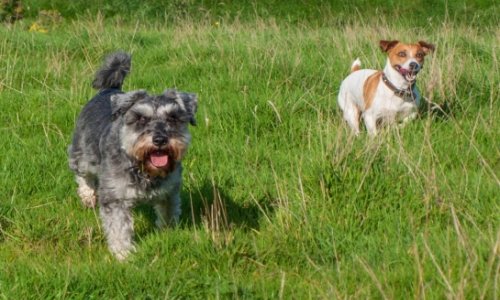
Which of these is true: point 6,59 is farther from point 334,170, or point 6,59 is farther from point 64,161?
point 334,170

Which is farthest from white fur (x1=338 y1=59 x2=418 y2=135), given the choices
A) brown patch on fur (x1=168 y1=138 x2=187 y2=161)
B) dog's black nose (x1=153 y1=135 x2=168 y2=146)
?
dog's black nose (x1=153 y1=135 x2=168 y2=146)

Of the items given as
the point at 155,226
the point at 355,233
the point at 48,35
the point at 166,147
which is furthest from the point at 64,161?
the point at 48,35

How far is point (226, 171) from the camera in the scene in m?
6.92

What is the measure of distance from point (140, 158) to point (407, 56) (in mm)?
4974

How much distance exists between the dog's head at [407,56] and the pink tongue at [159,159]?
4.47 meters

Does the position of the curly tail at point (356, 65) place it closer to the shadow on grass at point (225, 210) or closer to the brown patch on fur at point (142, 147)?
the shadow on grass at point (225, 210)

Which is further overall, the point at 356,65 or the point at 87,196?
the point at 356,65

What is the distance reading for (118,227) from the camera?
5.68 meters

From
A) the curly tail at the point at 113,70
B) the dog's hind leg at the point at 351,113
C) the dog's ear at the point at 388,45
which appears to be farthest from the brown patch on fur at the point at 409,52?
the curly tail at the point at 113,70

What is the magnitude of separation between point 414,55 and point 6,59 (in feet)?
19.8

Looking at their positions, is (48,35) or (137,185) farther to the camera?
(48,35)

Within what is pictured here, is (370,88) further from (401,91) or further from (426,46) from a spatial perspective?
(426,46)

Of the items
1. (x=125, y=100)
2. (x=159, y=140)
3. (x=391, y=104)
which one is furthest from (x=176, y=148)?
(x=391, y=104)

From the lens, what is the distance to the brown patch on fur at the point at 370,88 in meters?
9.52
